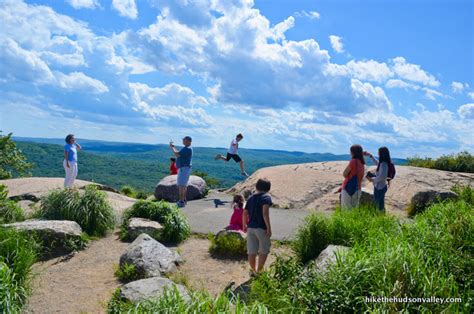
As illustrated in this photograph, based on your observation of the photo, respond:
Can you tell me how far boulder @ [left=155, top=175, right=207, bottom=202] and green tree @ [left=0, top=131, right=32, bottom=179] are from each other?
18.5 m

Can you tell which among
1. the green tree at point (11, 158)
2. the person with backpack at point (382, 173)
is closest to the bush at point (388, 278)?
the person with backpack at point (382, 173)

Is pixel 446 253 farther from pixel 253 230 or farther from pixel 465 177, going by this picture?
pixel 465 177

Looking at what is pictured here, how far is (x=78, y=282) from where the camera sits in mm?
7230

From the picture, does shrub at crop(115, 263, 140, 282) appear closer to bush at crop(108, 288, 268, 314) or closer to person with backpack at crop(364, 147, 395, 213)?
bush at crop(108, 288, 268, 314)

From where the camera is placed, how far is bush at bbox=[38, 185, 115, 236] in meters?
9.96

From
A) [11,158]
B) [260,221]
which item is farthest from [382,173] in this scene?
[11,158]

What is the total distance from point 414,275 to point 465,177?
12442mm

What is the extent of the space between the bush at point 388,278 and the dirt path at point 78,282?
2720 mm

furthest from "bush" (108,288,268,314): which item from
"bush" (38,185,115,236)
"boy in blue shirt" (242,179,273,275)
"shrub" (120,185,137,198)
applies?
"shrub" (120,185,137,198)

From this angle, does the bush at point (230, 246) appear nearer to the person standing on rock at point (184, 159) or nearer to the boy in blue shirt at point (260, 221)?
the boy in blue shirt at point (260, 221)

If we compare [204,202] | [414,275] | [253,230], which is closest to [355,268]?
[414,275]

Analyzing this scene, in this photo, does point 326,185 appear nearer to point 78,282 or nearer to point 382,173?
point 382,173

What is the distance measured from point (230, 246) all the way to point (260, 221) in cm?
206

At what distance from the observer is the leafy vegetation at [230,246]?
8.45 meters
